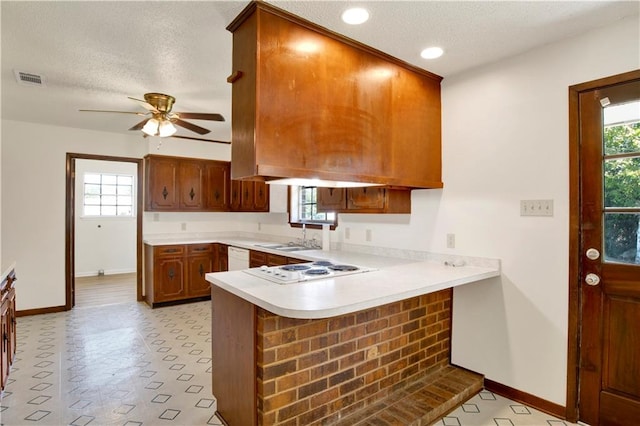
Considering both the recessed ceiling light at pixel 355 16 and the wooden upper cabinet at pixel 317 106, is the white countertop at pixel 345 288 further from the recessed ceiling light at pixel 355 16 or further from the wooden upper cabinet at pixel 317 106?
the recessed ceiling light at pixel 355 16

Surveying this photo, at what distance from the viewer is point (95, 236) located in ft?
22.4

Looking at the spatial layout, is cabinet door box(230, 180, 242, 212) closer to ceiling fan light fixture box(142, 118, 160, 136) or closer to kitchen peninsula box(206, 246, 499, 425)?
ceiling fan light fixture box(142, 118, 160, 136)

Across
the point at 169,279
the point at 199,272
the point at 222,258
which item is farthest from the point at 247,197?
the point at 169,279

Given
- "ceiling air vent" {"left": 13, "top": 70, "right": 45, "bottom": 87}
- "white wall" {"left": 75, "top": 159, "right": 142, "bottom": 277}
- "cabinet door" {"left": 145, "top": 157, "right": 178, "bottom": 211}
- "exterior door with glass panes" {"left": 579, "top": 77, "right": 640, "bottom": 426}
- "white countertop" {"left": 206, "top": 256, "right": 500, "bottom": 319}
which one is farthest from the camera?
"white wall" {"left": 75, "top": 159, "right": 142, "bottom": 277}

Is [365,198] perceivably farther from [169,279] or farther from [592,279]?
[169,279]

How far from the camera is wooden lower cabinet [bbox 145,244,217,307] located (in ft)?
15.3

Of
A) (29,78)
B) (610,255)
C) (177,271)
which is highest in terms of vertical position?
(29,78)

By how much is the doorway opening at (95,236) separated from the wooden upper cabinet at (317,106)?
12.1 feet

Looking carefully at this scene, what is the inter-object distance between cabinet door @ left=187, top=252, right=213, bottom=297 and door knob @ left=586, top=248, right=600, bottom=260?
174 inches

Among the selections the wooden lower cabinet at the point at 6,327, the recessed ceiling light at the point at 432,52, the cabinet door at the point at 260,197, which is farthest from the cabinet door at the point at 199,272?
the recessed ceiling light at the point at 432,52

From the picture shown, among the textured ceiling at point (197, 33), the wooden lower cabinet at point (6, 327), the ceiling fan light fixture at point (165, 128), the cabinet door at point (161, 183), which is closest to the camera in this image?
the textured ceiling at point (197, 33)

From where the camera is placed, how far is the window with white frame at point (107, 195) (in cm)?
681

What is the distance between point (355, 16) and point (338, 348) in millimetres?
1927

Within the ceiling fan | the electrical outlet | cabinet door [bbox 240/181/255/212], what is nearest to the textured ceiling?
the ceiling fan
